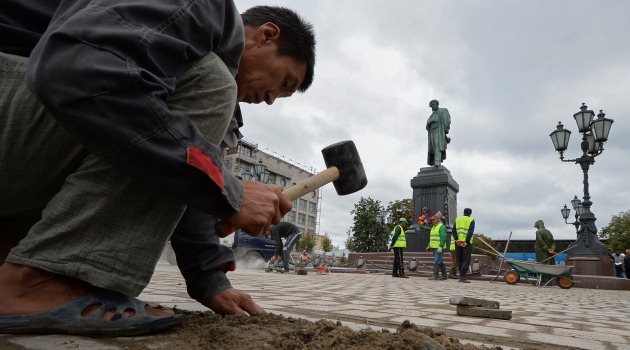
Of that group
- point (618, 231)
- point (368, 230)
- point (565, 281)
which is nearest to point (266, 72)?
point (565, 281)

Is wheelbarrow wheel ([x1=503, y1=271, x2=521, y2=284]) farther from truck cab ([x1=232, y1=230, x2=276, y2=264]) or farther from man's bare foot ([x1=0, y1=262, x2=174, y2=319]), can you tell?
man's bare foot ([x1=0, y1=262, x2=174, y2=319])

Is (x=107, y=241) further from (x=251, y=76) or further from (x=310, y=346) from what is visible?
(x=251, y=76)

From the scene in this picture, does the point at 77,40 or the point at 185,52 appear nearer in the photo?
the point at 77,40

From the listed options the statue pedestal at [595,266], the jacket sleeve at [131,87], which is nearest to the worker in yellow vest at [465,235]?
the statue pedestal at [595,266]

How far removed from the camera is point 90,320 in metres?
1.26

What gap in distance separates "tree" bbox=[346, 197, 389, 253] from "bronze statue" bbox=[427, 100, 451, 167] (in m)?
→ 17.7

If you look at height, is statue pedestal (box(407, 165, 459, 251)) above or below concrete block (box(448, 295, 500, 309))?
above

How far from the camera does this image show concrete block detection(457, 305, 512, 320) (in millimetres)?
2785

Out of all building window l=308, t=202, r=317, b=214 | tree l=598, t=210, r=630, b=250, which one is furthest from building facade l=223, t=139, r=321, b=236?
tree l=598, t=210, r=630, b=250

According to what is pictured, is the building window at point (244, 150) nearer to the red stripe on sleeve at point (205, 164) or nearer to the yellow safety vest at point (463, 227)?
the yellow safety vest at point (463, 227)

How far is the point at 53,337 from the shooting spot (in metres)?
1.21

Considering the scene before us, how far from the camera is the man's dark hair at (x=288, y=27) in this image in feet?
6.26

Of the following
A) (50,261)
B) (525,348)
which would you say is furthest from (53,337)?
(525,348)

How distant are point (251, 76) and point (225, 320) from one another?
1.05 meters
